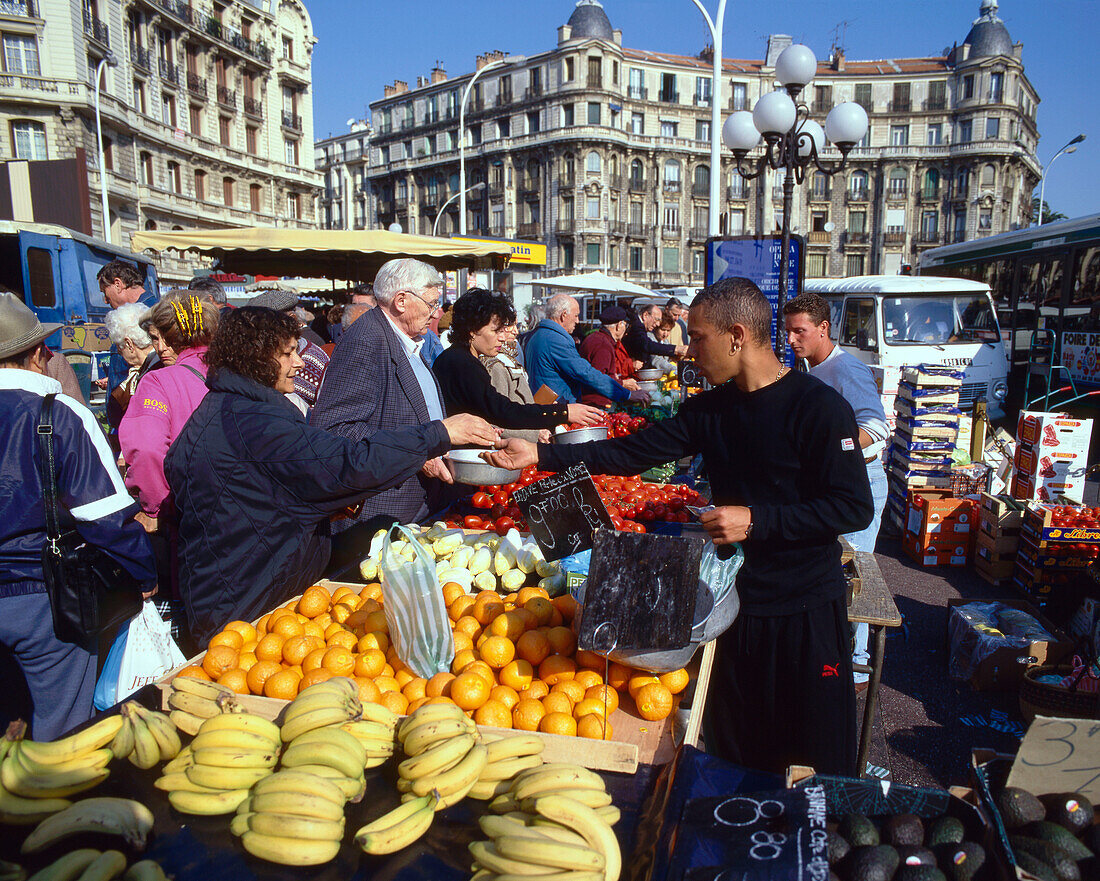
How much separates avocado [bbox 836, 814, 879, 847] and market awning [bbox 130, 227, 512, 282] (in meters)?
7.68

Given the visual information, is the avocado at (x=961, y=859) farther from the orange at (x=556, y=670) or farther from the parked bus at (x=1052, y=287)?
the parked bus at (x=1052, y=287)

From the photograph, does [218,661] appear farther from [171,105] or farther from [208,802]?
[171,105]

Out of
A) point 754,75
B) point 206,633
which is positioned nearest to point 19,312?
point 206,633

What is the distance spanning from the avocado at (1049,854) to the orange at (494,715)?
4.08 ft

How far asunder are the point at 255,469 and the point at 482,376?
2039mm

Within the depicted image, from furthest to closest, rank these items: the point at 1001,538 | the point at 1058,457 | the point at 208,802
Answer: the point at 1058,457 < the point at 1001,538 < the point at 208,802

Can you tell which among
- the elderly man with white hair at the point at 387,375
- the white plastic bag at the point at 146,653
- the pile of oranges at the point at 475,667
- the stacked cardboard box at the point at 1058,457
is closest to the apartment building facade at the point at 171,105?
the elderly man with white hair at the point at 387,375

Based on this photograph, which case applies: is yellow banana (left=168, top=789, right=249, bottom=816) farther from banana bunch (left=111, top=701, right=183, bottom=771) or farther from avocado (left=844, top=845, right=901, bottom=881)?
avocado (left=844, top=845, right=901, bottom=881)

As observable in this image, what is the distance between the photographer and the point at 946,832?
150cm

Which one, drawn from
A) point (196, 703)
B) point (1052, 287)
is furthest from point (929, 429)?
point (1052, 287)

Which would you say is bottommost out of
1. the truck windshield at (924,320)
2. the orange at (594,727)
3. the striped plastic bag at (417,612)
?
the orange at (594,727)

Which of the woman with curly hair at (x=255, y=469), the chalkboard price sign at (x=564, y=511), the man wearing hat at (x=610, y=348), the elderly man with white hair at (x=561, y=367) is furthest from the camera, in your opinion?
the man wearing hat at (x=610, y=348)

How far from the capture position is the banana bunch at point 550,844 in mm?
1381

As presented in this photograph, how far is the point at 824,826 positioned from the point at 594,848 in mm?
469
